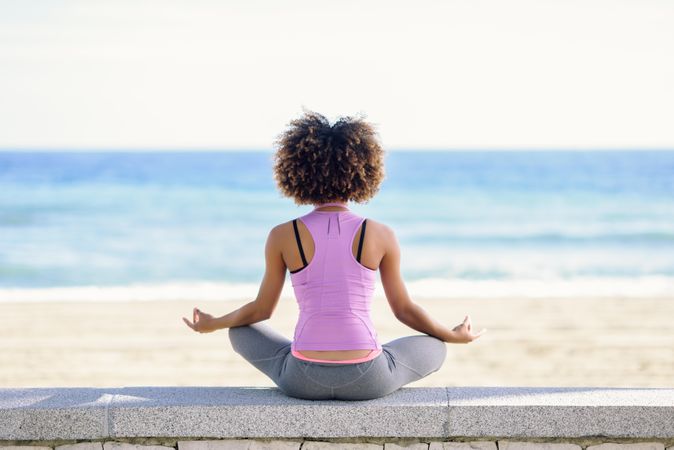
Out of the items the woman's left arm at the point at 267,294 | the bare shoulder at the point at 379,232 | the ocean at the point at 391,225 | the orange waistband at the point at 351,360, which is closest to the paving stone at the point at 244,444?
the orange waistband at the point at 351,360

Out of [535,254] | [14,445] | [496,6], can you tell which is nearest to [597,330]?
[14,445]

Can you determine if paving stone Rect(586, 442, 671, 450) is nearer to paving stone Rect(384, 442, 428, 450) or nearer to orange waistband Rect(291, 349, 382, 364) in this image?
paving stone Rect(384, 442, 428, 450)

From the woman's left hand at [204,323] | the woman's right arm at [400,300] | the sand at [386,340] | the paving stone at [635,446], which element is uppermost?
the woman's right arm at [400,300]

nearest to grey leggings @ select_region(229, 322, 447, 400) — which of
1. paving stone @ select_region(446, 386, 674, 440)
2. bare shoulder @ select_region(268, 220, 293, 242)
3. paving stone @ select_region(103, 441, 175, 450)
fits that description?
paving stone @ select_region(446, 386, 674, 440)

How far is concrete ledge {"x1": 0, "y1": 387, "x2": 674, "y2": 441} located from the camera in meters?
2.99

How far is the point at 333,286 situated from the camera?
10.2 feet

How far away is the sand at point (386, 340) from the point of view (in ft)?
23.2

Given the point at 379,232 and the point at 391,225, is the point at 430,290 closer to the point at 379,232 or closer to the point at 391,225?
the point at 379,232

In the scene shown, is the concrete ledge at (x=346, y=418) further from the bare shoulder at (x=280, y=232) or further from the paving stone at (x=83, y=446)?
the bare shoulder at (x=280, y=232)

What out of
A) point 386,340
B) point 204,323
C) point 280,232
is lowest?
point 386,340

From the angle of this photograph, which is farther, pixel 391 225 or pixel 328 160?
pixel 391 225

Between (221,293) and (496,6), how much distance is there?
2843 cm

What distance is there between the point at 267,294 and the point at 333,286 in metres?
0.27

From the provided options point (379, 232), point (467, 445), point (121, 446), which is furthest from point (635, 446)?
point (121, 446)
